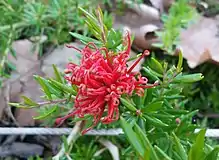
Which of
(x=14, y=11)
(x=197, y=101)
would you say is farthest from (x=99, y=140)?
(x=14, y=11)

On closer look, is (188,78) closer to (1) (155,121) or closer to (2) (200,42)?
(1) (155,121)

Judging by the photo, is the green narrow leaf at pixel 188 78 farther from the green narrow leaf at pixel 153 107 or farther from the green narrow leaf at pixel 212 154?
the green narrow leaf at pixel 212 154

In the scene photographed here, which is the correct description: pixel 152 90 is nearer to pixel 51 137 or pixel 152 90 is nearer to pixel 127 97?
pixel 127 97

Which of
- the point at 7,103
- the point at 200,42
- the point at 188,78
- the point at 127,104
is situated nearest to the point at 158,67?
the point at 188,78

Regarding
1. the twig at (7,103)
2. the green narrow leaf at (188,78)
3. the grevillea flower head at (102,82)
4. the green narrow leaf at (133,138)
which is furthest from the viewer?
the twig at (7,103)

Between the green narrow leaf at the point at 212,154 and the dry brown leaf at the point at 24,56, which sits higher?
the green narrow leaf at the point at 212,154

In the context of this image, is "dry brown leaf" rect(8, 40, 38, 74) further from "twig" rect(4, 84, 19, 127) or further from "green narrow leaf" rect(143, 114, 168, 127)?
"green narrow leaf" rect(143, 114, 168, 127)

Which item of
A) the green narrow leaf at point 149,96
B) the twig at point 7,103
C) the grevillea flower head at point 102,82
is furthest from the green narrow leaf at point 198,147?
the twig at point 7,103
